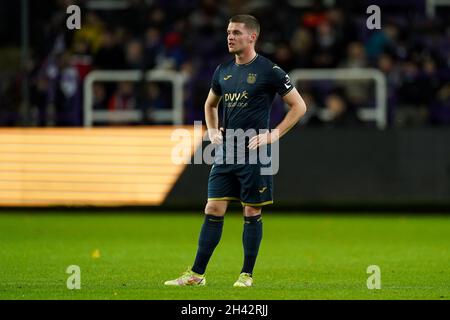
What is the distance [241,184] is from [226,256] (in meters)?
2.93

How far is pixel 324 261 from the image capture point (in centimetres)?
1216

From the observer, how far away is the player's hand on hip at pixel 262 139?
9.65 meters

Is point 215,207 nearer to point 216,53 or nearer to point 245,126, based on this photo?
point 245,126

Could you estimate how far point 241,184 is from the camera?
9812 mm

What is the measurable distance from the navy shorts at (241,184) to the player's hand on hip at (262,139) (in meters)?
0.20

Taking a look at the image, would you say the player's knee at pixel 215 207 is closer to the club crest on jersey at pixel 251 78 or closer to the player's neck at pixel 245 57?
the club crest on jersey at pixel 251 78

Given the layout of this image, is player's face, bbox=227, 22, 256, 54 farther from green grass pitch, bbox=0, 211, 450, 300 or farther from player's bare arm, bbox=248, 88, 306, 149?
green grass pitch, bbox=0, 211, 450, 300

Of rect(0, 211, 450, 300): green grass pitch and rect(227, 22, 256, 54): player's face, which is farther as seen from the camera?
rect(227, 22, 256, 54): player's face

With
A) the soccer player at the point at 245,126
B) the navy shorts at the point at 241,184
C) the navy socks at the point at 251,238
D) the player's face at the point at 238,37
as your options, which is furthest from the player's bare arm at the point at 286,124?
the navy socks at the point at 251,238

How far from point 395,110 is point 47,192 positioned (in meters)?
5.42

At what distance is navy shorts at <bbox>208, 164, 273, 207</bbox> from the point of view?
385 inches

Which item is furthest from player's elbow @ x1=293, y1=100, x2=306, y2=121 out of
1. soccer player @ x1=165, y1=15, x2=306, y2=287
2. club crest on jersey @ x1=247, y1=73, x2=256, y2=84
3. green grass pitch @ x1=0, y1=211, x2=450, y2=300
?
green grass pitch @ x1=0, y1=211, x2=450, y2=300
